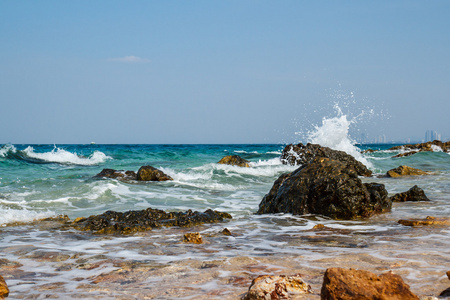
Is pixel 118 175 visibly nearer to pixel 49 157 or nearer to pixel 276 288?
pixel 276 288

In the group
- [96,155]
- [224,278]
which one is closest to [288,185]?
[224,278]

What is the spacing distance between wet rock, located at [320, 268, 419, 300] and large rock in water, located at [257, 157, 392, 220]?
12.5 ft

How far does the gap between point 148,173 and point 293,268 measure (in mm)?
9886

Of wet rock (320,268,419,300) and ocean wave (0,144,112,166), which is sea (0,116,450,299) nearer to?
wet rock (320,268,419,300)

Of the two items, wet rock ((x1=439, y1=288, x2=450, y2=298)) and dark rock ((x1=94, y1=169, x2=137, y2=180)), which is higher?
wet rock ((x1=439, y1=288, x2=450, y2=298))

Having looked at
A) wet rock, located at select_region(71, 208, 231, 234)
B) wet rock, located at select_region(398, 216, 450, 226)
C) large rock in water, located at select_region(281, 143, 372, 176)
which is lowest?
wet rock, located at select_region(71, 208, 231, 234)

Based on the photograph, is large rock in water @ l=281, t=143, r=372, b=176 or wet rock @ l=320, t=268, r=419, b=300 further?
large rock in water @ l=281, t=143, r=372, b=176

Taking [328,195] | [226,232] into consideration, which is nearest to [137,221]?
[226,232]

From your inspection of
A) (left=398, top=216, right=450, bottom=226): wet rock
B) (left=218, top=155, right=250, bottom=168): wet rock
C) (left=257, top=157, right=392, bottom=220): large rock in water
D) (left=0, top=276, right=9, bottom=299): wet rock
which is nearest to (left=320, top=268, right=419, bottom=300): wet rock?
(left=0, top=276, right=9, bottom=299): wet rock

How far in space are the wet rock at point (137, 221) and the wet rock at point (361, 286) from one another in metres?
3.47

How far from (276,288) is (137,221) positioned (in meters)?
3.42

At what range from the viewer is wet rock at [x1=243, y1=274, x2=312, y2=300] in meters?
2.34

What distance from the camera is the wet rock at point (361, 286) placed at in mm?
2041

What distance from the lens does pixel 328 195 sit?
238 inches
